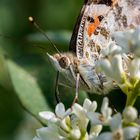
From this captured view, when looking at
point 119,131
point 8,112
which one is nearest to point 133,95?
point 119,131

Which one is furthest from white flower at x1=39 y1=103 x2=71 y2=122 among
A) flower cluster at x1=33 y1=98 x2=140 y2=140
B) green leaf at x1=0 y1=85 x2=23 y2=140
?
green leaf at x1=0 y1=85 x2=23 y2=140

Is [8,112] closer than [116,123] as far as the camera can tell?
No

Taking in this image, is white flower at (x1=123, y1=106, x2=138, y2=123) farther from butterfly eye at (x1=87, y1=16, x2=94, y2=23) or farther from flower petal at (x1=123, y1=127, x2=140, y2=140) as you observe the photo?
butterfly eye at (x1=87, y1=16, x2=94, y2=23)

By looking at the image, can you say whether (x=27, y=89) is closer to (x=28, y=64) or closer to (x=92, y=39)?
(x=28, y=64)

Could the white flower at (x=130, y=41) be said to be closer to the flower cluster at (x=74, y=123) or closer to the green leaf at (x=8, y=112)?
the flower cluster at (x=74, y=123)

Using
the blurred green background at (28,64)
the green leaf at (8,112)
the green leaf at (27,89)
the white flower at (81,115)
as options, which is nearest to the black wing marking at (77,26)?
the blurred green background at (28,64)

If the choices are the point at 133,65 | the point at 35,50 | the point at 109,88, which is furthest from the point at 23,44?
the point at 133,65
